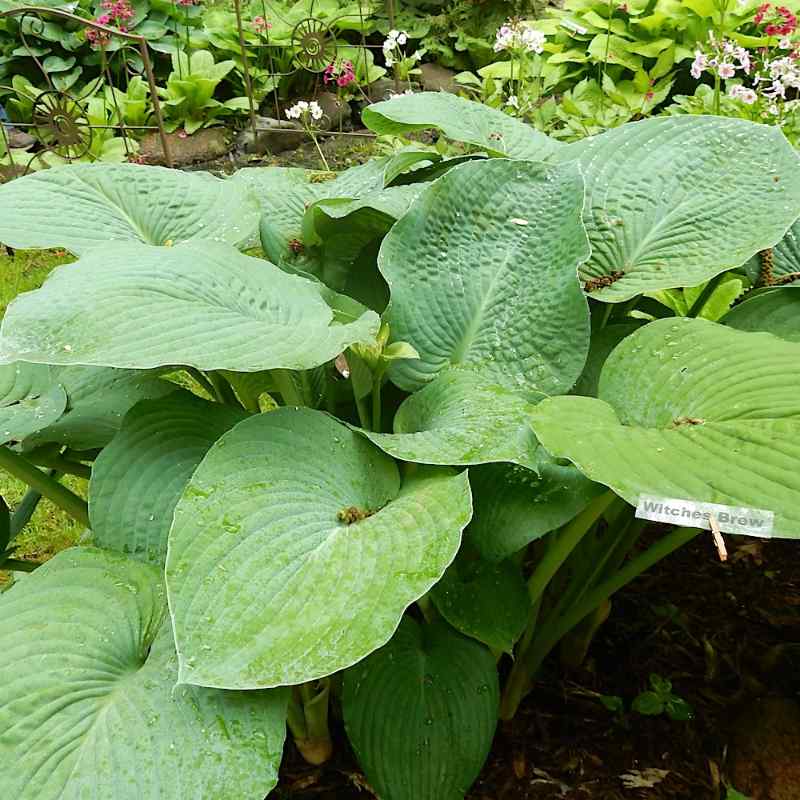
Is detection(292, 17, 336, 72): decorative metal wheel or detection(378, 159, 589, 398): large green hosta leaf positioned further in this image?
detection(292, 17, 336, 72): decorative metal wheel

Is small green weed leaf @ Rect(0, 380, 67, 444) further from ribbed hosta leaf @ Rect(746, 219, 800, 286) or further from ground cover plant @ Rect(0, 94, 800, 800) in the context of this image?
ribbed hosta leaf @ Rect(746, 219, 800, 286)

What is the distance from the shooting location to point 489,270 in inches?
46.8

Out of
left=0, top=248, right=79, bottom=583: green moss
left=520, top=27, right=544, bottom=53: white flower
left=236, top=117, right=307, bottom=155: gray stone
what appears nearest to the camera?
left=0, top=248, right=79, bottom=583: green moss

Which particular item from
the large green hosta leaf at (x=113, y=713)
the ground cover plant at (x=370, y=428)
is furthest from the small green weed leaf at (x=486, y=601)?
the large green hosta leaf at (x=113, y=713)

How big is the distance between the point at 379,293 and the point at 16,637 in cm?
73

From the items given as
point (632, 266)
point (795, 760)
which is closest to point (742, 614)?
point (795, 760)

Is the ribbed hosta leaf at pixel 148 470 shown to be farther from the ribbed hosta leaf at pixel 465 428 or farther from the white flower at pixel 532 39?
the white flower at pixel 532 39

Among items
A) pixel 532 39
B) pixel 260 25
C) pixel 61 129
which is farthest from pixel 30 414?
pixel 260 25

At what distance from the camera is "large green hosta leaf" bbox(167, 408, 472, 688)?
0.76 metres

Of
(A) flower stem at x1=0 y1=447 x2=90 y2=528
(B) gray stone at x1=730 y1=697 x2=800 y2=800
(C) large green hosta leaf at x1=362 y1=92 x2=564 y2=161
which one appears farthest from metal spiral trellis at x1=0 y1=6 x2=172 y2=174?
(B) gray stone at x1=730 y1=697 x2=800 y2=800

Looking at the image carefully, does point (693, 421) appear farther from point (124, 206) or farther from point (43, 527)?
point (43, 527)

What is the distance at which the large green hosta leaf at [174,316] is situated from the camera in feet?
2.88

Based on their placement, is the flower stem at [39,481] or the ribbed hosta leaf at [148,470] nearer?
the ribbed hosta leaf at [148,470]

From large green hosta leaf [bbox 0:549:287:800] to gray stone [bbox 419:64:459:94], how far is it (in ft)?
15.4
